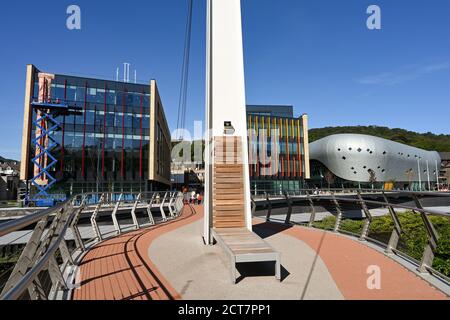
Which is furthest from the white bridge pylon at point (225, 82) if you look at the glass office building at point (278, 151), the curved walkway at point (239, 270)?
the glass office building at point (278, 151)

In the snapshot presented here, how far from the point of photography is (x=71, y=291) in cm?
371

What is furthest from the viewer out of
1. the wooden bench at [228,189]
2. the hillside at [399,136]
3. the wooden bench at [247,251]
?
the hillside at [399,136]

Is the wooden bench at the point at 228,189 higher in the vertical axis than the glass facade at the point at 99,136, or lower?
lower

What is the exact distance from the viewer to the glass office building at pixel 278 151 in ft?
184

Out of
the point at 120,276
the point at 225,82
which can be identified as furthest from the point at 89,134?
the point at 120,276

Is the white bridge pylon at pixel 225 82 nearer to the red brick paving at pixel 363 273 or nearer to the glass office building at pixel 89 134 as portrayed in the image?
the red brick paving at pixel 363 273

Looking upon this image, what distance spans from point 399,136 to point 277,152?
10335 cm

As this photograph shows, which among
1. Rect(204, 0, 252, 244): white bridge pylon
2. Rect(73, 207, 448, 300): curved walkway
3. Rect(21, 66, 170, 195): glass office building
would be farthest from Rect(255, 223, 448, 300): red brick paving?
Rect(21, 66, 170, 195): glass office building

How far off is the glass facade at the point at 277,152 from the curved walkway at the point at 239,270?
161 feet

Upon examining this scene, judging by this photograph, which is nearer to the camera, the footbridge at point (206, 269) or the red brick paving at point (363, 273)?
the footbridge at point (206, 269)

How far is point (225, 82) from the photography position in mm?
7570

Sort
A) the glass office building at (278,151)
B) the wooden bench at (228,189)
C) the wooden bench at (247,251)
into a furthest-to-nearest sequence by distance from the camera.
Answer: the glass office building at (278,151) → the wooden bench at (228,189) → the wooden bench at (247,251)

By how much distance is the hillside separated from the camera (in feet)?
420

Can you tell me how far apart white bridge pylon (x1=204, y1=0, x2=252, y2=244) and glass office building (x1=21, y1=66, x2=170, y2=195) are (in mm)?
31747
